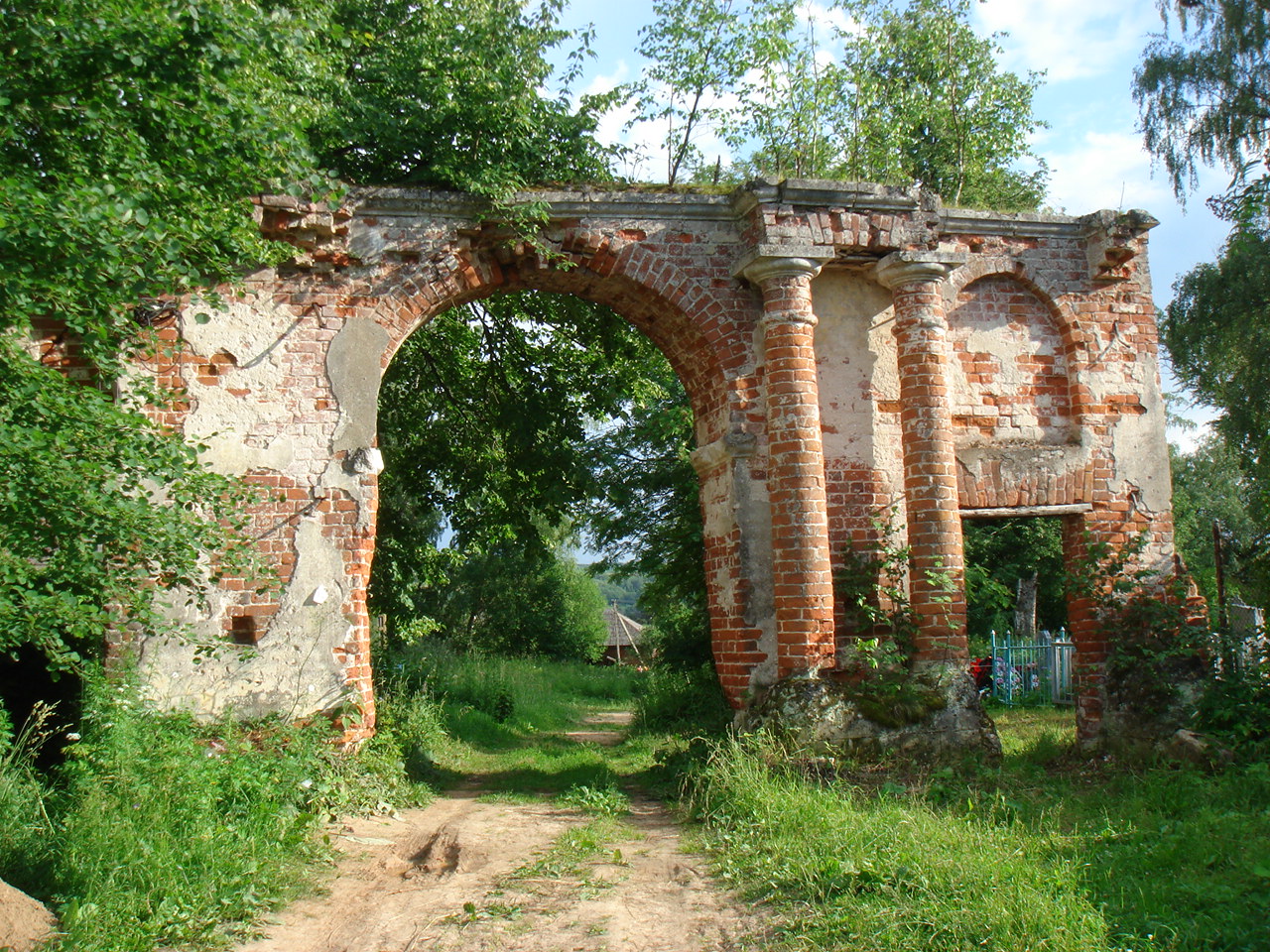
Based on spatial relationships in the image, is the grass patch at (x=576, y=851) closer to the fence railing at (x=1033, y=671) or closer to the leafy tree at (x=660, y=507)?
the leafy tree at (x=660, y=507)

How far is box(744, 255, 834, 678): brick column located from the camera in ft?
25.0

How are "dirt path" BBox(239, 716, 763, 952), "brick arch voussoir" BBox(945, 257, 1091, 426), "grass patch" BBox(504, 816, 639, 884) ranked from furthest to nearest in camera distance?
"brick arch voussoir" BBox(945, 257, 1091, 426), "grass patch" BBox(504, 816, 639, 884), "dirt path" BBox(239, 716, 763, 952)

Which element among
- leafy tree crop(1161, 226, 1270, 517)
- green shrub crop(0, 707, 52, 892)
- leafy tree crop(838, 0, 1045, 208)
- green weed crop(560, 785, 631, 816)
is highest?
leafy tree crop(838, 0, 1045, 208)

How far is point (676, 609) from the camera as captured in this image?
57.2 ft

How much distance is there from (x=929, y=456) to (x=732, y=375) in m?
1.74

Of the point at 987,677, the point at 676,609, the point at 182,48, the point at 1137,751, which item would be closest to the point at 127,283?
the point at 182,48

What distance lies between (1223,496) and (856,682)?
2980 cm

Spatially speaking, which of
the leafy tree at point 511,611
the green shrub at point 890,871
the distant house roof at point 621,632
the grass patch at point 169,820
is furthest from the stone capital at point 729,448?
the distant house roof at point 621,632

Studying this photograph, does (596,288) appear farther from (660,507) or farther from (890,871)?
(660,507)

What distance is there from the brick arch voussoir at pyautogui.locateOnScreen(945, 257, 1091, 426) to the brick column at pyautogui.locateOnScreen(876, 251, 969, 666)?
56 cm

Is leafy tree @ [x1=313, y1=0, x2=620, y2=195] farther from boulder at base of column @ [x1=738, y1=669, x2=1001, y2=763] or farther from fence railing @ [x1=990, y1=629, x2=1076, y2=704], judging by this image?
fence railing @ [x1=990, y1=629, x2=1076, y2=704]

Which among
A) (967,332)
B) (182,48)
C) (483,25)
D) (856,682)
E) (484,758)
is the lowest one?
(484,758)

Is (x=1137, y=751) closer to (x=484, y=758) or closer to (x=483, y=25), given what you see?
Result: (x=484, y=758)

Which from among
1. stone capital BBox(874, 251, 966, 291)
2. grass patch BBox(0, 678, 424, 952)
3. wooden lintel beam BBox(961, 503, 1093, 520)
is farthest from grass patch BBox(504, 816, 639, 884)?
stone capital BBox(874, 251, 966, 291)
